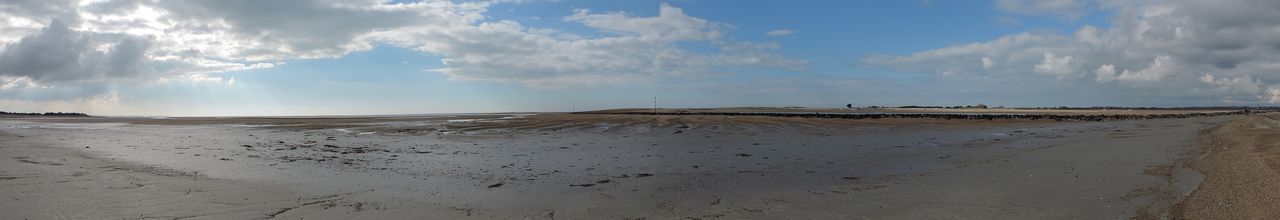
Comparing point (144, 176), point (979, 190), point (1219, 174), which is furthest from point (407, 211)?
point (1219, 174)

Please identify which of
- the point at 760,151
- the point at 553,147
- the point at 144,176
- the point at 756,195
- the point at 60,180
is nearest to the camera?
the point at 756,195

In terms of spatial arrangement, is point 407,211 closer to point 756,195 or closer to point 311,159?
Answer: point 756,195

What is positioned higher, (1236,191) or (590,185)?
(1236,191)

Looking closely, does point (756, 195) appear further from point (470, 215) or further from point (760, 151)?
point (760, 151)

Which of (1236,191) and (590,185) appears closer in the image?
(1236,191)

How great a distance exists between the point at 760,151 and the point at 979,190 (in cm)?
933

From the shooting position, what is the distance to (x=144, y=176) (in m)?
10.9

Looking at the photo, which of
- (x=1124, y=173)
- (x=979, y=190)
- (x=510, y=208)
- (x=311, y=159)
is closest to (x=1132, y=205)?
(x=979, y=190)

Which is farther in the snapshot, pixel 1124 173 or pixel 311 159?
pixel 311 159

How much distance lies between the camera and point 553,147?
20281 mm

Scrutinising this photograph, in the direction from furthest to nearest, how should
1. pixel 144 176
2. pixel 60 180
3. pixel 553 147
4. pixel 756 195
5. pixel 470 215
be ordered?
1. pixel 553 147
2. pixel 144 176
3. pixel 60 180
4. pixel 756 195
5. pixel 470 215

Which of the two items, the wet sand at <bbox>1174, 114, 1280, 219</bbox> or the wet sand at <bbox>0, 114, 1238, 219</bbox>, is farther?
the wet sand at <bbox>0, 114, 1238, 219</bbox>

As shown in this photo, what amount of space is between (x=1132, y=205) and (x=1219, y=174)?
4460mm

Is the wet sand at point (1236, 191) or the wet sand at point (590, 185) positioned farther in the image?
the wet sand at point (590, 185)
